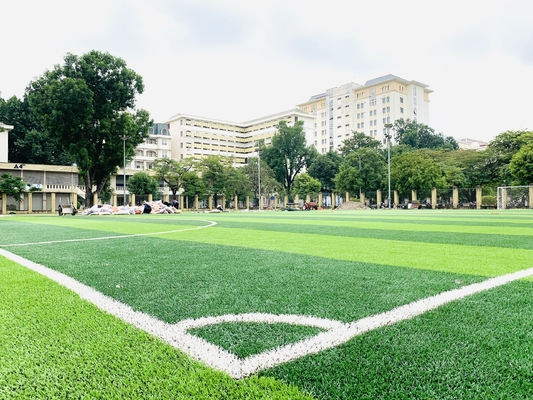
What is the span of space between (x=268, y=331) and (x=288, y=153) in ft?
197

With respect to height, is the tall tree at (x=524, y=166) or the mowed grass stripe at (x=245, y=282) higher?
the tall tree at (x=524, y=166)

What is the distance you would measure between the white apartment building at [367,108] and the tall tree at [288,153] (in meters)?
26.4

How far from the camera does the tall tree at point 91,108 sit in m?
29.7

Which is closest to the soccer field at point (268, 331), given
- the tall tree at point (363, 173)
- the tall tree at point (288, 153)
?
the tall tree at point (363, 173)

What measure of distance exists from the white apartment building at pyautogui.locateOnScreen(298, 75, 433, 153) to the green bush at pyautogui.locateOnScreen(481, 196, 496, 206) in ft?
158

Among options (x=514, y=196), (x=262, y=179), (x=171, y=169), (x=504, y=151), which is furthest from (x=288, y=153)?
(x=514, y=196)

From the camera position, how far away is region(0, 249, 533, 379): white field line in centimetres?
192

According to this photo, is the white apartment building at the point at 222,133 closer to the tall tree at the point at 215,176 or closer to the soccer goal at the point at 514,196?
the tall tree at the point at 215,176

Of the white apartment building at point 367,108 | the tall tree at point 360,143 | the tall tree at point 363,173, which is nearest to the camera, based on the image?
the tall tree at point 363,173

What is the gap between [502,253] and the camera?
5535 millimetres

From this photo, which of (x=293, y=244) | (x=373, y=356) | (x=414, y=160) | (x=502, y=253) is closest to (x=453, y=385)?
(x=373, y=356)

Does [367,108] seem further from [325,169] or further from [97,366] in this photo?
[97,366]

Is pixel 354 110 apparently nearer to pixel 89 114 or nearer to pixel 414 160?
pixel 414 160

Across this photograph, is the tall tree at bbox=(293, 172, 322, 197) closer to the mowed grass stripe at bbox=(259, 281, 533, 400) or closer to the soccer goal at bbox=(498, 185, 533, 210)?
the soccer goal at bbox=(498, 185, 533, 210)
